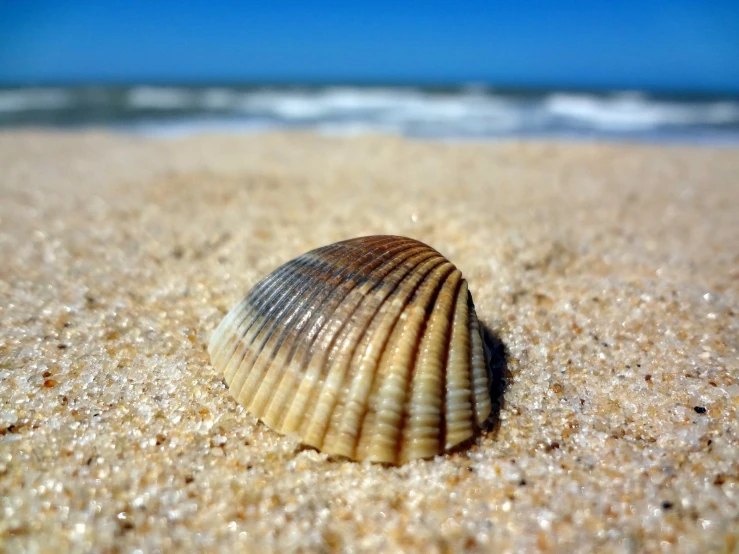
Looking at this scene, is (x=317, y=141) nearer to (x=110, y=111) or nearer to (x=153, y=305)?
(x=153, y=305)

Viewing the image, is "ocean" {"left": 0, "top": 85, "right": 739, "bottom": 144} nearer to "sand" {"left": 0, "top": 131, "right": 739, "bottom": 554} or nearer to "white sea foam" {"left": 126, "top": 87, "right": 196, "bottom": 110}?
"white sea foam" {"left": 126, "top": 87, "right": 196, "bottom": 110}

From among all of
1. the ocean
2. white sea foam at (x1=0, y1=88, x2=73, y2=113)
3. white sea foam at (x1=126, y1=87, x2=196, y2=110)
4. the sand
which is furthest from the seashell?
white sea foam at (x1=0, y1=88, x2=73, y2=113)

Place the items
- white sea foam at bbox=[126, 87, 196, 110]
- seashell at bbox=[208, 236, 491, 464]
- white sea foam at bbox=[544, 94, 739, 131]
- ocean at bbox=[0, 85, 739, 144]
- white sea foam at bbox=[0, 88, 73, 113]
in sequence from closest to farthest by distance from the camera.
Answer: seashell at bbox=[208, 236, 491, 464] → ocean at bbox=[0, 85, 739, 144] → white sea foam at bbox=[544, 94, 739, 131] → white sea foam at bbox=[0, 88, 73, 113] → white sea foam at bbox=[126, 87, 196, 110]

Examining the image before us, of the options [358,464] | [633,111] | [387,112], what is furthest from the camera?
[633,111]

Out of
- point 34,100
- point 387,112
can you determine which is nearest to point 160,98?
point 34,100

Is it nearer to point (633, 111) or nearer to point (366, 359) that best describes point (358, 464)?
point (366, 359)

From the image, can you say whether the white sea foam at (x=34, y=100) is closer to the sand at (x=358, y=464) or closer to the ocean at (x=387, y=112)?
the ocean at (x=387, y=112)
